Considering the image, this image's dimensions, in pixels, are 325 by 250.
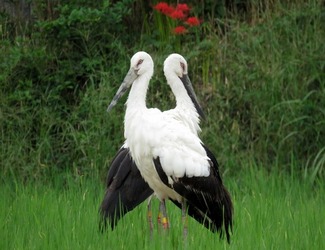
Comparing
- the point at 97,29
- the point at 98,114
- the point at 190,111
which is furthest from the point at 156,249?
the point at 97,29

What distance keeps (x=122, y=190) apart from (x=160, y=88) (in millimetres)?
3055

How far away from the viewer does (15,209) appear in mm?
7605

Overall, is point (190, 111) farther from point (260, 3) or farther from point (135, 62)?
point (260, 3)

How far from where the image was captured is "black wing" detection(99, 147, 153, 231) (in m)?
7.22

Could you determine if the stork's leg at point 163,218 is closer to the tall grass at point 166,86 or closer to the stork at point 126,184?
the stork at point 126,184

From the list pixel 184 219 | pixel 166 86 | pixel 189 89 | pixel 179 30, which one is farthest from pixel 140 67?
pixel 179 30

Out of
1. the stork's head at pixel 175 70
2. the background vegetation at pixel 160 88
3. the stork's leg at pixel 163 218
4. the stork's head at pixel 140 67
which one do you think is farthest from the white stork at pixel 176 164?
the background vegetation at pixel 160 88

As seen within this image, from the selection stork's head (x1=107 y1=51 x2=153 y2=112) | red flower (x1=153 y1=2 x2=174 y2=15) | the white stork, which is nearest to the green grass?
Result: the white stork

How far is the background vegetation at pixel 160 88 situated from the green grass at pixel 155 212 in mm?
41

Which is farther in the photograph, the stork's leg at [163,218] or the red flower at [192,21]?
the red flower at [192,21]

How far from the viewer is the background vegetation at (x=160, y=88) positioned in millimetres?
9391

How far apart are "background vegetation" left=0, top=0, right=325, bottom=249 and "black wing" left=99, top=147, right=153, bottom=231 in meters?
0.71

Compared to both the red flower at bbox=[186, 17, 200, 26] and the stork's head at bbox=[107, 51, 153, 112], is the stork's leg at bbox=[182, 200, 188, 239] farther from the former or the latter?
the red flower at bbox=[186, 17, 200, 26]

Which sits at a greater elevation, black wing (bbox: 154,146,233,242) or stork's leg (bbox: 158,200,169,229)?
black wing (bbox: 154,146,233,242)
